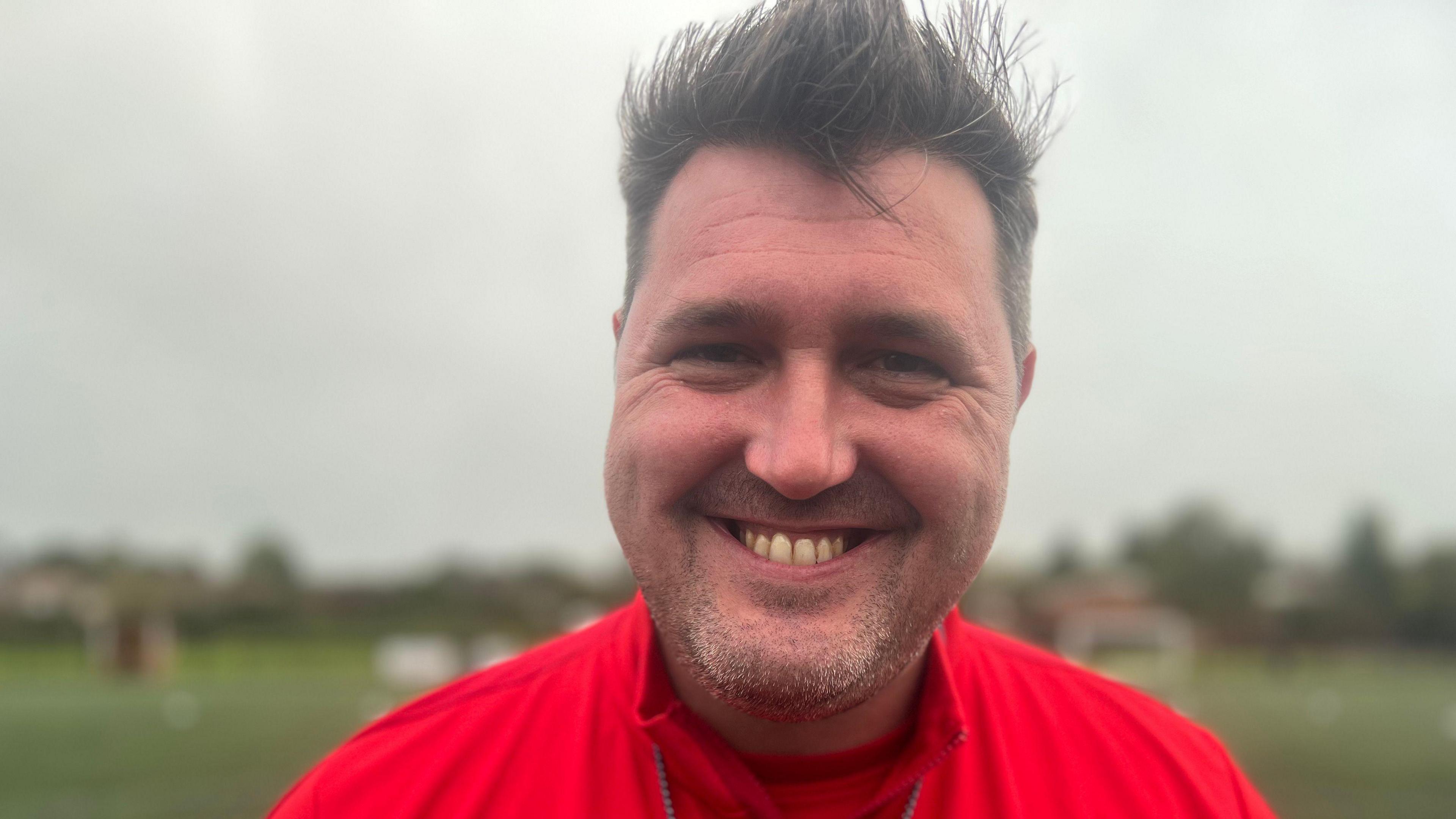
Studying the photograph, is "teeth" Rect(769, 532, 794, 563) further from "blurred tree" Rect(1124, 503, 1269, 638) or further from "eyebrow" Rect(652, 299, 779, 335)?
"blurred tree" Rect(1124, 503, 1269, 638)

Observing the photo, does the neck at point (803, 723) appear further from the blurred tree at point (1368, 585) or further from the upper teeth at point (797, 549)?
the blurred tree at point (1368, 585)

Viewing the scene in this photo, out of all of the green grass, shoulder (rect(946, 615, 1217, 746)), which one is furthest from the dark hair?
the green grass

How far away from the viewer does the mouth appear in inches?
68.9

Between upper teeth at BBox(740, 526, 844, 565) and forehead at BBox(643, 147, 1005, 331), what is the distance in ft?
1.33

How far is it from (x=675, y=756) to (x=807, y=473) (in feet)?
2.25

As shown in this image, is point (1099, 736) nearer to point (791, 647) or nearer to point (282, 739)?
point (791, 647)

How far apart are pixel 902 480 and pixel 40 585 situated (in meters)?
69.6

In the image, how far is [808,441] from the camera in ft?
5.43

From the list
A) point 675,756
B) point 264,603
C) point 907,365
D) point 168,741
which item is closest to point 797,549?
point 907,365

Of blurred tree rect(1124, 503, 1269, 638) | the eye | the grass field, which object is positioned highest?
the eye

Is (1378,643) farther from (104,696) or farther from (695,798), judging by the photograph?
(695,798)

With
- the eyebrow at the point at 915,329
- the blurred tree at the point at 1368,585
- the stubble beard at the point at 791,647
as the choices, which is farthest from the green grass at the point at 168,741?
the blurred tree at the point at 1368,585

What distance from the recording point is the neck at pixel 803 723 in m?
1.94

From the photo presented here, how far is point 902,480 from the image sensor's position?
173 cm
